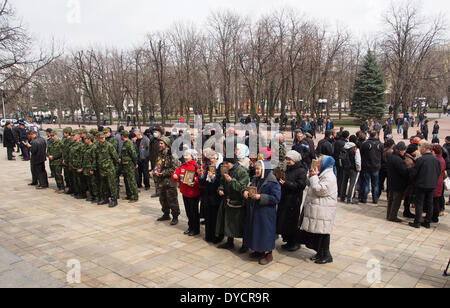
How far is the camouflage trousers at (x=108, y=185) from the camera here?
928 cm

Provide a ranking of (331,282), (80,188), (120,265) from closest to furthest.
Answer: (331,282), (120,265), (80,188)

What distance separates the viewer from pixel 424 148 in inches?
290

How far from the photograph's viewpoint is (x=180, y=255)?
6.09 metres

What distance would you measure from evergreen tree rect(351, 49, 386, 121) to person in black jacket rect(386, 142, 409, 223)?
106 ft

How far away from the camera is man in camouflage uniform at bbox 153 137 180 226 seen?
25.2 feet

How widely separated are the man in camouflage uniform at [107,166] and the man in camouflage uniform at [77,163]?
0.79m

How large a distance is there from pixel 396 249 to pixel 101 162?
7101 mm

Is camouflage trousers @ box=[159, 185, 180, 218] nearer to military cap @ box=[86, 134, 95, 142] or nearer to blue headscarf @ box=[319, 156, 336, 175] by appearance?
military cap @ box=[86, 134, 95, 142]

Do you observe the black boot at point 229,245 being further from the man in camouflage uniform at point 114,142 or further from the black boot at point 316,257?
the man in camouflage uniform at point 114,142

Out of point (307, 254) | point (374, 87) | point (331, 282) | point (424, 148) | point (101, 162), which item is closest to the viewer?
point (331, 282)

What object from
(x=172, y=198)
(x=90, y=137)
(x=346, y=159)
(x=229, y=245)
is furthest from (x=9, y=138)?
(x=346, y=159)

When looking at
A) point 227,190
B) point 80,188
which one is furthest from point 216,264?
point 80,188

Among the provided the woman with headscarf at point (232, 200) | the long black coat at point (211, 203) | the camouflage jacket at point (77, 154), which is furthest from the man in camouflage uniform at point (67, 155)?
the woman with headscarf at point (232, 200)

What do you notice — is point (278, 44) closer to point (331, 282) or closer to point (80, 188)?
point (80, 188)
